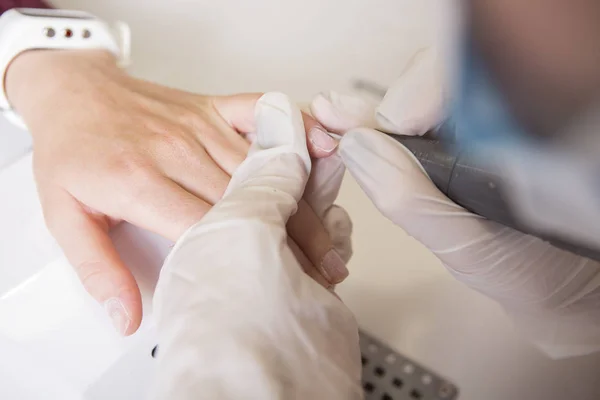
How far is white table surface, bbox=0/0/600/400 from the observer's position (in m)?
0.53

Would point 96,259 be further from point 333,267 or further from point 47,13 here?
point 47,13

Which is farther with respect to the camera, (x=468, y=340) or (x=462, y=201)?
(x=468, y=340)

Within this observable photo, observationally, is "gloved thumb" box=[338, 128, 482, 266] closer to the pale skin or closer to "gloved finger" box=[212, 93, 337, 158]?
the pale skin

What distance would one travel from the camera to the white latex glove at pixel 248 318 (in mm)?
315

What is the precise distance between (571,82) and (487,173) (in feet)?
0.42

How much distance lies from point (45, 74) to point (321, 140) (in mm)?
423

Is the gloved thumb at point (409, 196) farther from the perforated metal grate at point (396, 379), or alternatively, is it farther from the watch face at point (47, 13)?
the watch face at point (47, 13)

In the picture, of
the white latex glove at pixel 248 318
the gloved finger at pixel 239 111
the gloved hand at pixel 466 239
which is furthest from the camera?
the gloved finger at pixel 239 111

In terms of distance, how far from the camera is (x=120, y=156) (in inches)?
23.0

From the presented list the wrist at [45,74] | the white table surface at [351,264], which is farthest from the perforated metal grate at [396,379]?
the wrist at [45,74]

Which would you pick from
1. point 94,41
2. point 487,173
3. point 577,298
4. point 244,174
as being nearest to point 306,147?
point 244,174

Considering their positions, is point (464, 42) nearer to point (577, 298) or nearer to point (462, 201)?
point (462, 201)

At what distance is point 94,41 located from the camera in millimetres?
742

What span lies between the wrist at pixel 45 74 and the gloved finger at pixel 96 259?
0.18m
